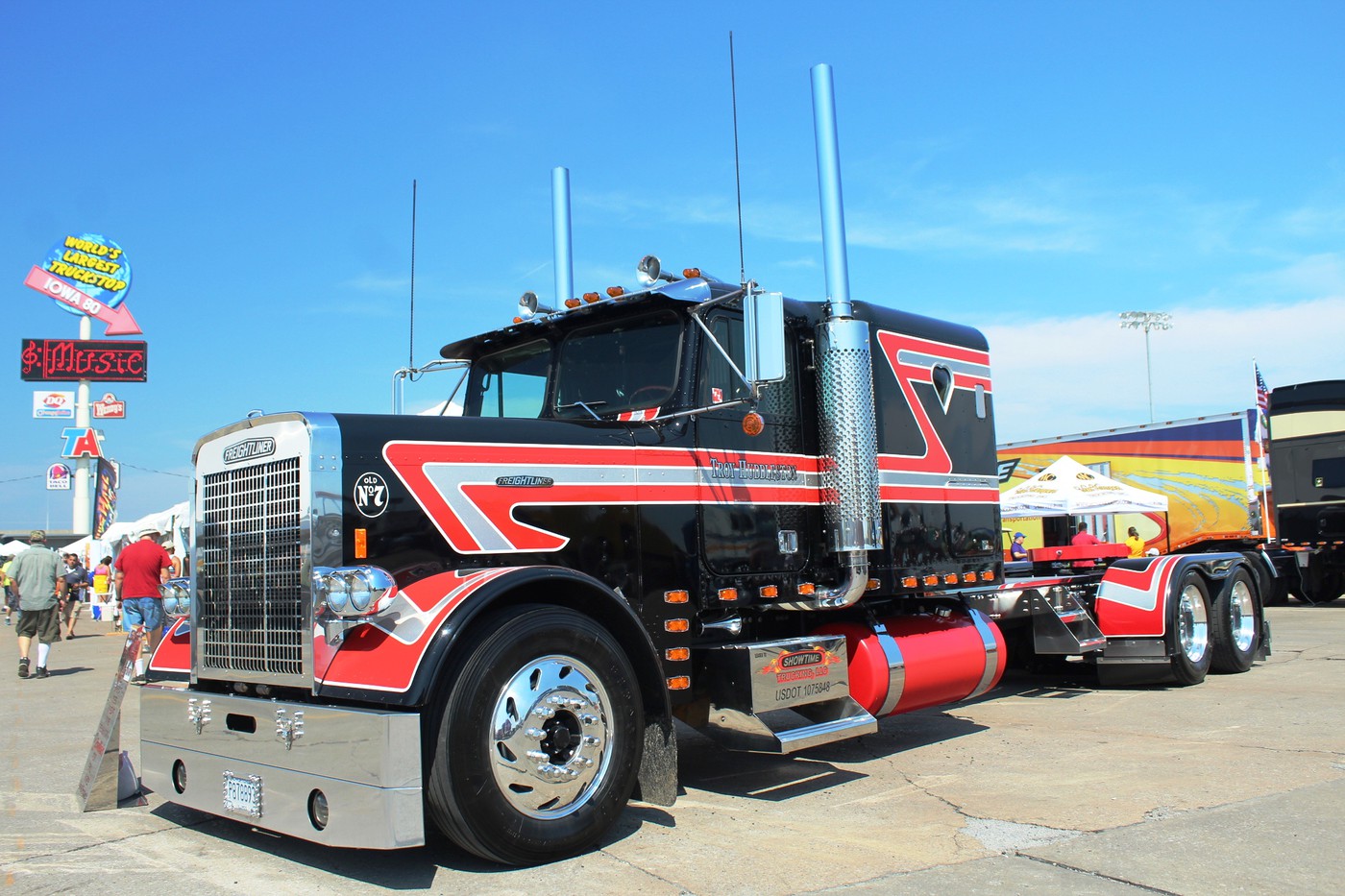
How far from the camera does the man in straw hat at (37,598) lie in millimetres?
13359

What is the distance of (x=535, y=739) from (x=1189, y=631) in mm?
7759

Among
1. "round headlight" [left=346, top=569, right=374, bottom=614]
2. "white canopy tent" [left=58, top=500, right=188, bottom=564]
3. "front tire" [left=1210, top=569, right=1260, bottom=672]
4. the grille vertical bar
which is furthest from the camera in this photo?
"white canopy tent" [left=58, top=500, right=188, bottom=564]

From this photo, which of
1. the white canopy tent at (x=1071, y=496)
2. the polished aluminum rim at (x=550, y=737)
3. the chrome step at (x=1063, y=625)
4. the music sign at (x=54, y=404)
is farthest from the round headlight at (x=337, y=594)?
the music sign at (x=54, y=404)

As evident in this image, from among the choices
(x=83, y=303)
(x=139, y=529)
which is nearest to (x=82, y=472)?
(x=83, y=303)

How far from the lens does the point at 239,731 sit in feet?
15.7

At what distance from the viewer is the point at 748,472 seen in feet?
20.8

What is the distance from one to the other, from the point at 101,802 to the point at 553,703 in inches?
120

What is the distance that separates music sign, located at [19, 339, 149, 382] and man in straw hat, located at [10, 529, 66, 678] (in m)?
37.6

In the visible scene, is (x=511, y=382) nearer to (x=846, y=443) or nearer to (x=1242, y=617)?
(x=846, y=443)

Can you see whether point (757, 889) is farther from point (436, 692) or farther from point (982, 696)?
point (982, 696)

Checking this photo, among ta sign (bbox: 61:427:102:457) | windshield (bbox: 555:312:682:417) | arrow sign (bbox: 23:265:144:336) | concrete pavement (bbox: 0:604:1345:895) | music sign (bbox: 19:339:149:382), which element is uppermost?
arrow sign (bbox: 23:265:144:336)

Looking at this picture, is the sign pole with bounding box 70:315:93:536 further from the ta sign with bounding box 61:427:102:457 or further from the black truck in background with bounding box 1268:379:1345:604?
the black truck in background with bounding box 1268:379:1345:604

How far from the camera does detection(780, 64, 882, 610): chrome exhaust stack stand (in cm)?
659

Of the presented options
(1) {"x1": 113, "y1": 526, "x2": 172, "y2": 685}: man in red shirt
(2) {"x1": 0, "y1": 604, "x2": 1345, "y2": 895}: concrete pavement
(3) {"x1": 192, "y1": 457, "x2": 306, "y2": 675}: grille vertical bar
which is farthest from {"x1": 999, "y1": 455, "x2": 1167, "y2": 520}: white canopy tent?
(3) {"x1": 192, "y1": 457, "x2": 306, "y2": 675}: grille vertical bar
